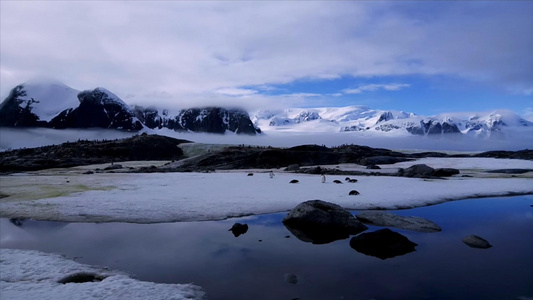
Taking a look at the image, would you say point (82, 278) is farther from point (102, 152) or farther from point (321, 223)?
point (102, 152)

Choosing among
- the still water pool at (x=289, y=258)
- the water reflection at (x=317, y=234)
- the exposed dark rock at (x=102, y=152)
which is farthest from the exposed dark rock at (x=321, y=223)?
the exposed dark rock at (x=102, y=152)

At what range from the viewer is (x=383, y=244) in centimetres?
1716

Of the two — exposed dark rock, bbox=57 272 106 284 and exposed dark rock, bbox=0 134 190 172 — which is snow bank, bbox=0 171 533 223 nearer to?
exposed dark rock, bbox=57 272 106 284

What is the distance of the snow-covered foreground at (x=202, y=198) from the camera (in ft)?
80.8

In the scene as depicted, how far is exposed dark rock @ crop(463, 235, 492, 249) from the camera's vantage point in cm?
1728

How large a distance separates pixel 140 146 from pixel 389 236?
11604cm

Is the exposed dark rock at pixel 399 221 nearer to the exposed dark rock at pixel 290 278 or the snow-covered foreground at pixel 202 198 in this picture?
the snow-covered foreground at pixel 202 198

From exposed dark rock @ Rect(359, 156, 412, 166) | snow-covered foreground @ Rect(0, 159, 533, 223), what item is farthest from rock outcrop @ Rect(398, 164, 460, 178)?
exposed dark rock @ Rect(359, 156, 412, 166)

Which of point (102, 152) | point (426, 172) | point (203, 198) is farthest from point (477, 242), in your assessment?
point (102, 152)

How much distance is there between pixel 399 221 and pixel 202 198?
Answer: 15.6 m

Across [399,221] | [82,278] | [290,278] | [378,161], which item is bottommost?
[82,278]

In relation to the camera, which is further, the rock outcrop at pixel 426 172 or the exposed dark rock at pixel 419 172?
the rock outcrop at pixel 426 172

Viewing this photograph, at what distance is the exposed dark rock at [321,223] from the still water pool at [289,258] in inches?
39.3

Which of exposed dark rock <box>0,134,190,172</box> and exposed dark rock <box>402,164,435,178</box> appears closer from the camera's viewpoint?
exposed dark rock <box>402,164,435,178</box>
